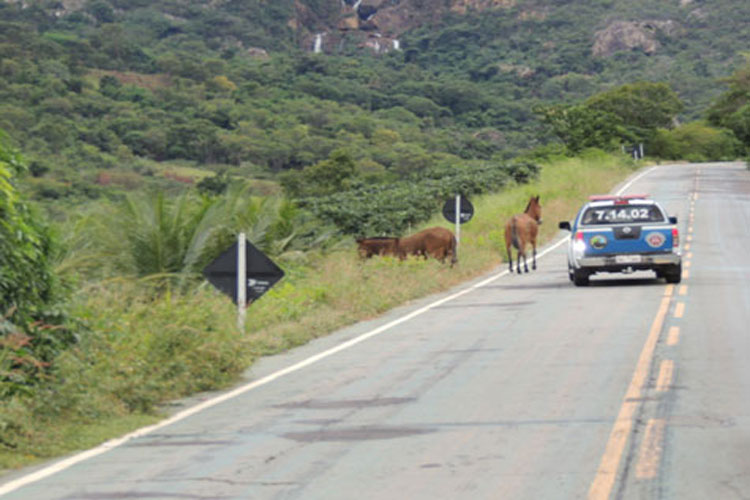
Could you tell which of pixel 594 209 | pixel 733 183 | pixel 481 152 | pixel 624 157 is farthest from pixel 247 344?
pixel 481 152

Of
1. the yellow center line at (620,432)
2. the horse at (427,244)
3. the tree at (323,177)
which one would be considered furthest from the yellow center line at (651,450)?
the tree at (323,177)

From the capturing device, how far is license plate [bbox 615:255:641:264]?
23.7 m

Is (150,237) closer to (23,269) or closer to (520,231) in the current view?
(23,269)

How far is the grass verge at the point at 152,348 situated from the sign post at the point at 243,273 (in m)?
0.25

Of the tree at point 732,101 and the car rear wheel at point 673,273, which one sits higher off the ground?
the tree at point 732,101

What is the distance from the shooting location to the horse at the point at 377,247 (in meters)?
27.5

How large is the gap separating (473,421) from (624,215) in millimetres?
14805

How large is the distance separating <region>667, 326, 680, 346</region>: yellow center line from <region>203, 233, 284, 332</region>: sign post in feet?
16.5

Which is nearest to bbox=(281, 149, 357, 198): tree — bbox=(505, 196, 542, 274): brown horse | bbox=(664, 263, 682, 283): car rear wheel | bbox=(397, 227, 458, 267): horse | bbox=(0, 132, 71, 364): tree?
bbox=(505, 196, 542, 274): brown horse

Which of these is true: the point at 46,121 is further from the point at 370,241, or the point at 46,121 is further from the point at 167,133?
the point at 370,241

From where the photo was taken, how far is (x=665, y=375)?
12805 millimetres

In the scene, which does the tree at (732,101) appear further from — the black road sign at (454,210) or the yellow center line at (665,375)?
the yellow center line at (665,375)

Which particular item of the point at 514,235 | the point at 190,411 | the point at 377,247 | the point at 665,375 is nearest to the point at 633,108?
the point at 514,235

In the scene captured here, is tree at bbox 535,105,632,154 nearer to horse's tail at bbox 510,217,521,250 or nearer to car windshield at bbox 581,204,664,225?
horse's tail at bbox 510,217,521,250
